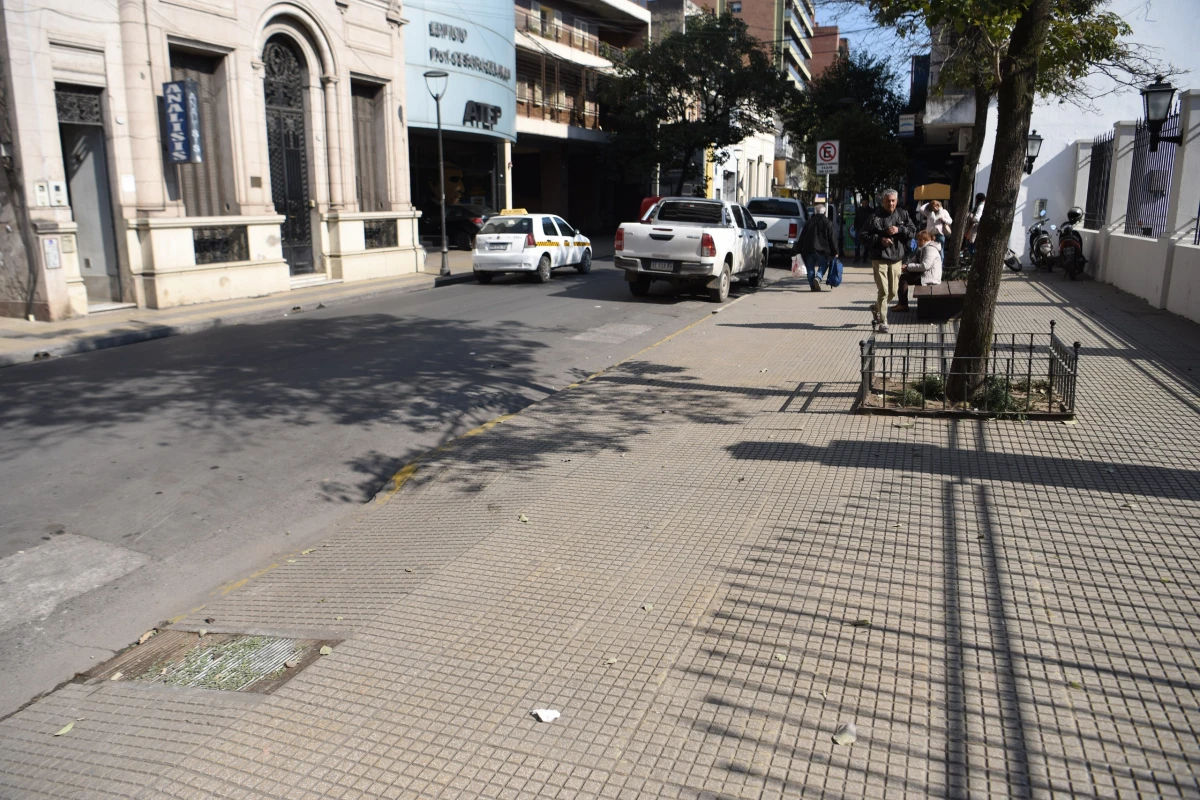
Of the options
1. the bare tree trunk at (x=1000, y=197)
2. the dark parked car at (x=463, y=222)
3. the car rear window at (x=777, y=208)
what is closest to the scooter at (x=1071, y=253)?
the car rear window at (x=777, y=208)

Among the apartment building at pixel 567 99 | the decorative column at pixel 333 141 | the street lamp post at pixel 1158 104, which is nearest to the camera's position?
the street lamp post at pixel 1158 104

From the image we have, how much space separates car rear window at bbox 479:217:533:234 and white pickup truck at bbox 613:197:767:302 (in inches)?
152

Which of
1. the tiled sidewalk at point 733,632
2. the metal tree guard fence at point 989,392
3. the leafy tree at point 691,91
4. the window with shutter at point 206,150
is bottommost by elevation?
the tiled sidewalk at point 733,632

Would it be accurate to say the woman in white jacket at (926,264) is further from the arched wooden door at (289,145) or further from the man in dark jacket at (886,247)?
the arched wooden door at (289,145)

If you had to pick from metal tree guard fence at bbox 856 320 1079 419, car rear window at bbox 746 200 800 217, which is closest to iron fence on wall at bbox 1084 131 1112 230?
car rear window at bbox 746 200 800 217

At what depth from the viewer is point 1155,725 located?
10.9ft

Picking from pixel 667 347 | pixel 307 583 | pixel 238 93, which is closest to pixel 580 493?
pixel 307 583

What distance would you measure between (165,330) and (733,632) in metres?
13.2

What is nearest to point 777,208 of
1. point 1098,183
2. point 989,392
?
point 1098,183

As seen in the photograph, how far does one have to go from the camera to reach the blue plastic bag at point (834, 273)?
18.8 metres

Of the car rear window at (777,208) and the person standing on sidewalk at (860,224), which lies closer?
the person standing on sidewalk at (860,224)

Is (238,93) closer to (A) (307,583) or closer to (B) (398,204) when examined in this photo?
(B) (398,204)

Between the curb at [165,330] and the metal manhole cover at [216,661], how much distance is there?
30.8 feet

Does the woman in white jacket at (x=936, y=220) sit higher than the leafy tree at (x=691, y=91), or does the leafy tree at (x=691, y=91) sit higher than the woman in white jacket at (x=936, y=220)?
the leafy tree at (x=691, y=91)
